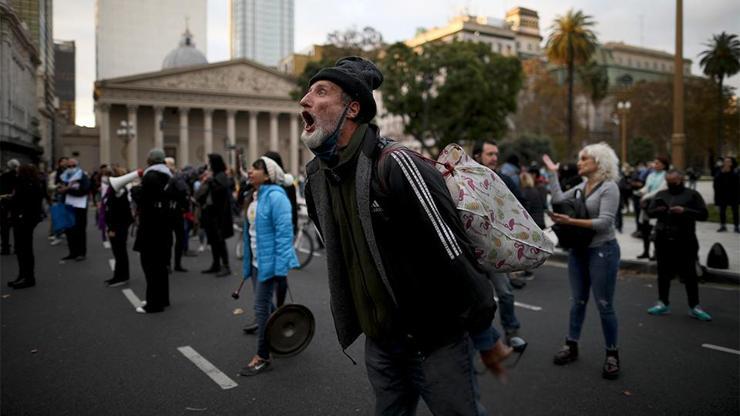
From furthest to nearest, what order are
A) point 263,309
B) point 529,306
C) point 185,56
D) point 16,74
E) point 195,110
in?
point 185,56 → point 195,110 → point 529,306 → point 16,74 → point 263,309

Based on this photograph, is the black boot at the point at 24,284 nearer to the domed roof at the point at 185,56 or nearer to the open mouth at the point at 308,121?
the open mouth at the point at 308,121

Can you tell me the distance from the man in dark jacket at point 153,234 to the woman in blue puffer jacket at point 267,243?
2605mm

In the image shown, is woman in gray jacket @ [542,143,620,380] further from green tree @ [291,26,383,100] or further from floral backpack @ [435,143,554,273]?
green tree @ [291,26,383,100]

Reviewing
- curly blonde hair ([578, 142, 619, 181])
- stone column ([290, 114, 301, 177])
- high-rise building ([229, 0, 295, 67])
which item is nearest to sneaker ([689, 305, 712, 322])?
curly blonde hair ([578, 142, 619, 181])

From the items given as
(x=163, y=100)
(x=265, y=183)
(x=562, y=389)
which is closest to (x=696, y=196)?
(x=562, y=389)

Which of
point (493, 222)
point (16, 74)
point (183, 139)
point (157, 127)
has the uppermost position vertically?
point (157, 127)

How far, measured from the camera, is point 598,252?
15.4 ft

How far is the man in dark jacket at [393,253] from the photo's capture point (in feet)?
6.54

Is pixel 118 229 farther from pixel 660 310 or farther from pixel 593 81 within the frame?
pixel 593 81

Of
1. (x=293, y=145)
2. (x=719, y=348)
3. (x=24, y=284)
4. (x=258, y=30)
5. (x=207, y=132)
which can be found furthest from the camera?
(x=258, y=30)

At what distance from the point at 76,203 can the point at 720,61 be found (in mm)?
55972

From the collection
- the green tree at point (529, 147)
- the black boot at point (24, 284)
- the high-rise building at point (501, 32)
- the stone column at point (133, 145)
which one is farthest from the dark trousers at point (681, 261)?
the high-rise building at point (501, 32)

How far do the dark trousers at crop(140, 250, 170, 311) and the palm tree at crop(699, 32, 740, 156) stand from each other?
52.5m

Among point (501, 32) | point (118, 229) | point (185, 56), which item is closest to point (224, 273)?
point (118, 229)
